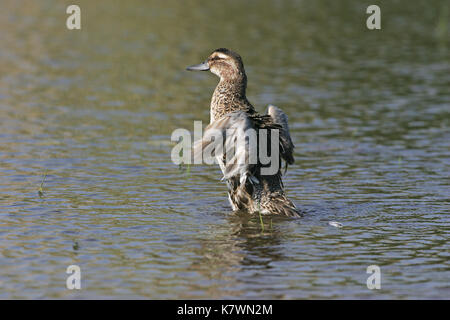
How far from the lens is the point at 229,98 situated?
10.2 metres

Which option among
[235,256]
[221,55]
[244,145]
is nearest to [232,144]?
[244,145]

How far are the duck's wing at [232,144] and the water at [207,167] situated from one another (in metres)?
0.68

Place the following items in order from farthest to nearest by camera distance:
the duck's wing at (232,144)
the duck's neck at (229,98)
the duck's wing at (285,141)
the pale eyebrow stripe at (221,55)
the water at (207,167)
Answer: the pale eyebrow stripe at (221,55) → the duck's neck at (229,98) → the duck's wing at (285,141) → the duck's wing at (232,144) → the water at (207,167)

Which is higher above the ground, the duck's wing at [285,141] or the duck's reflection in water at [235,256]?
the duck's wing at [285,141]

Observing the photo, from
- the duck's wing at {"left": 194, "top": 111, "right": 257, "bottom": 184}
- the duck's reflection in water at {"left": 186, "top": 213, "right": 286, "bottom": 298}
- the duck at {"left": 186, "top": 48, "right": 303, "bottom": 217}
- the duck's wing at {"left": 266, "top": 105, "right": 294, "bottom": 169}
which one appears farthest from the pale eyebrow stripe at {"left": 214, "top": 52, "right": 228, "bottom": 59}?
the duck's reflection in water at {"left": 186, "top": 213, "right": 286, "bottom": 298}

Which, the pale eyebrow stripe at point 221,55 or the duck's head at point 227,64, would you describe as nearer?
the duck's head at point 227,64

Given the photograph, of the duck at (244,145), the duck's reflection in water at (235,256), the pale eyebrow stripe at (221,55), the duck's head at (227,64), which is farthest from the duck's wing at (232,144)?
the pale eyebrow stripe at (221,55)

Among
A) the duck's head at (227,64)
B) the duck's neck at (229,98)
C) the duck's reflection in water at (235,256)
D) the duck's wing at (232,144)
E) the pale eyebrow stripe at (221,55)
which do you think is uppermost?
the pale eyebrow stripe at (221,55)

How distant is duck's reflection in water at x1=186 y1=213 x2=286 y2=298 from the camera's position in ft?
23.9

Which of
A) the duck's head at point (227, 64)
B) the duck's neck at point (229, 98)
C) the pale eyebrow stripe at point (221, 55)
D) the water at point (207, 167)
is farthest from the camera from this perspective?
the pale eyebrow stripe at point (221, 55)

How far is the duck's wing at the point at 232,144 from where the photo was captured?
888 centimetres

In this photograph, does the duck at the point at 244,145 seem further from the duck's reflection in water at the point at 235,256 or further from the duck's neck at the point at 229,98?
the duck's reflection in water at the point at 235,256

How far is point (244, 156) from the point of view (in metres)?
8.91

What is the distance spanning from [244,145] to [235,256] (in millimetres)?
1274
